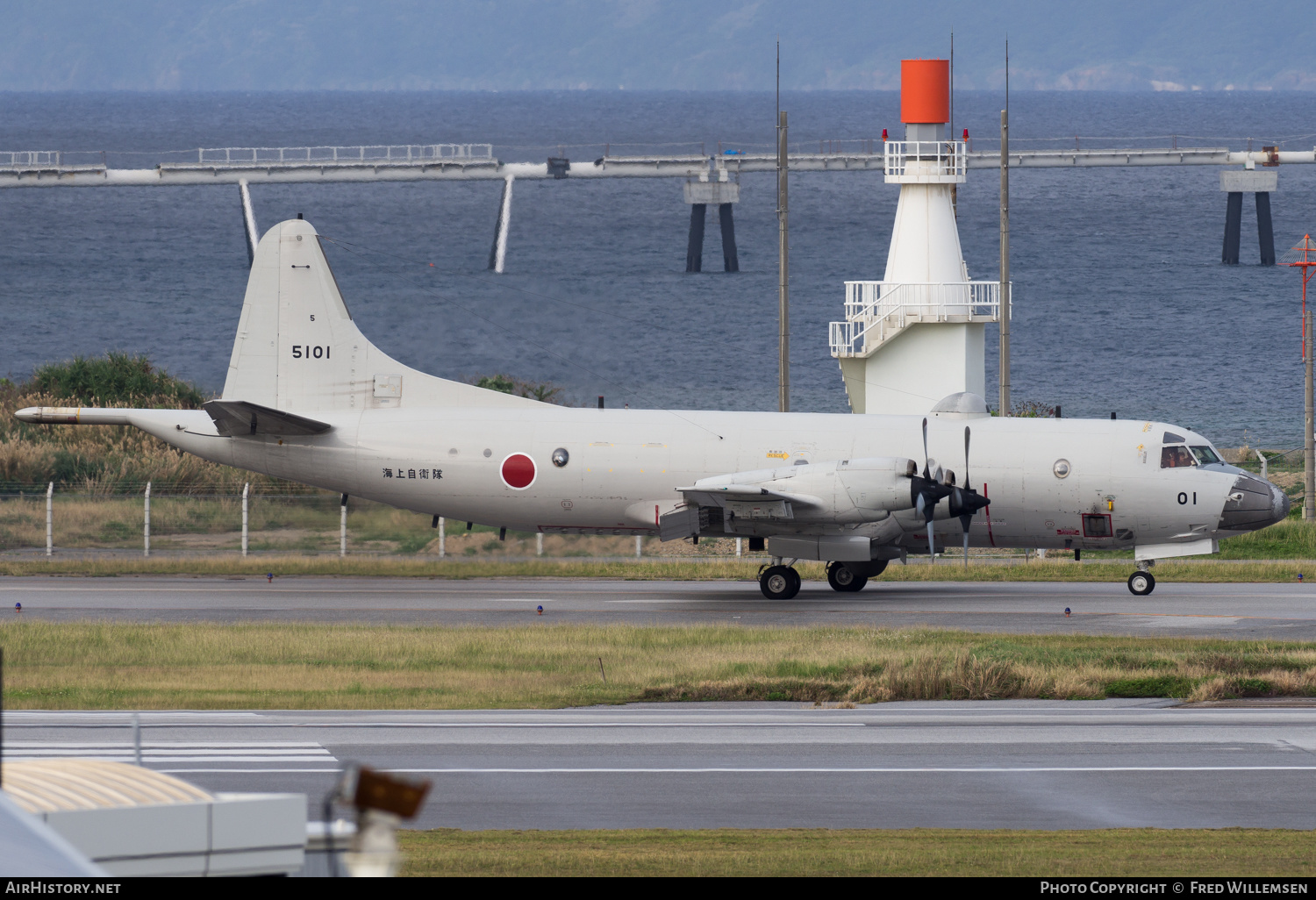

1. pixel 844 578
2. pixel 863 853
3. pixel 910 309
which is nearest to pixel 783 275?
pixel 910 309

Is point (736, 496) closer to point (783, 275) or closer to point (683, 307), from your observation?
point (783, 275)

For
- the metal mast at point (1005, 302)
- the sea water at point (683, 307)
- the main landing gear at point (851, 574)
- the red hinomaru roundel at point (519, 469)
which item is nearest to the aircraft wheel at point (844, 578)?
the main landing gear at point (851, 574)

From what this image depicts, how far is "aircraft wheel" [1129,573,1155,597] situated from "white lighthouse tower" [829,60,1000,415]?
489 inches

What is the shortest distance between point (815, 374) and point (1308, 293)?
63755mm

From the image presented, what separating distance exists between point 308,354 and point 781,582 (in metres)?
13.3

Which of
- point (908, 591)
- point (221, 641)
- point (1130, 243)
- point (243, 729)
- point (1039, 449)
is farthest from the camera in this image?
point (1130, 243)

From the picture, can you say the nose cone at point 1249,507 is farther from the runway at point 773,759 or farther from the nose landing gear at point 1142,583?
the runway at point 773,759

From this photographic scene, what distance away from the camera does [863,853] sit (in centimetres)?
1546

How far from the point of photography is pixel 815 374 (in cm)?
11300

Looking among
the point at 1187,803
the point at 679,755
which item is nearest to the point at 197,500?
the point at 679,755

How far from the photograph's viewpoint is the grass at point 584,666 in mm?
25906

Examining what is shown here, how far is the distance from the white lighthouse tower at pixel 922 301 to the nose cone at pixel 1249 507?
13.5m

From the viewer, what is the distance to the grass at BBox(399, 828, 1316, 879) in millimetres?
14797

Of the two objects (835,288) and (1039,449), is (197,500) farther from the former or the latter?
(835,288)
